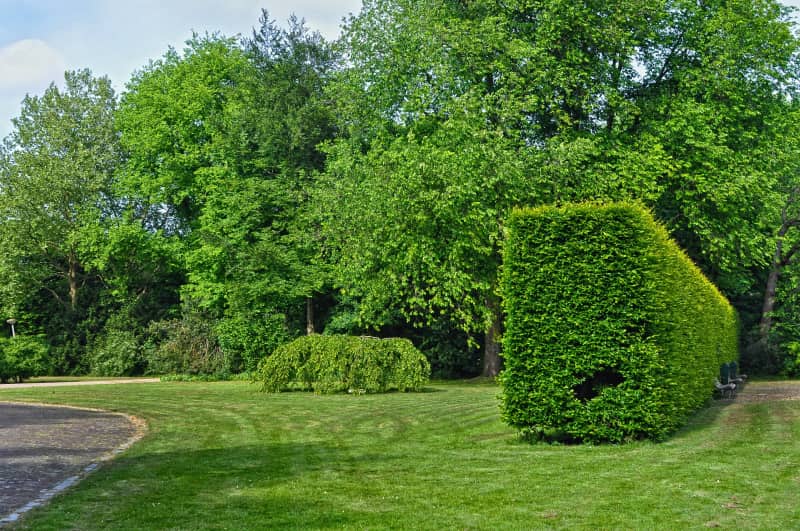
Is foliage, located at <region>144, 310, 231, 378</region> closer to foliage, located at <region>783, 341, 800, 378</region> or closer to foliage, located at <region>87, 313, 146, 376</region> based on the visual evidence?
foliage, located at <region>87, 313, 146, 376</region>

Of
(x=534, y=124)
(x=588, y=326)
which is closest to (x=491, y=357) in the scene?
(x=534, y=124)

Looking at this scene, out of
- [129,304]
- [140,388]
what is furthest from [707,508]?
[129,304]

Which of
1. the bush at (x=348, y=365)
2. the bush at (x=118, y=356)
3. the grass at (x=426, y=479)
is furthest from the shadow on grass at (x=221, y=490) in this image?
the bush at (x=118, y=356)

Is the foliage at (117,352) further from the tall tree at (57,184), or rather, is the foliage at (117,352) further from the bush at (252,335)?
the bush at (252,335)

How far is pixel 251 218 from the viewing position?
34688 millimetres

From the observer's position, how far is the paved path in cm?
868

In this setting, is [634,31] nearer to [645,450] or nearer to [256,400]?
[256,400]

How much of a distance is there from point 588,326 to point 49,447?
8.41 metres

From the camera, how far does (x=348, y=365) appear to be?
2264 centimetres

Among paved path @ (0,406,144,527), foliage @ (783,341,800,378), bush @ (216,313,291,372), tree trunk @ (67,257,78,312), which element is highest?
tree trunk @ (67,257,78,312)

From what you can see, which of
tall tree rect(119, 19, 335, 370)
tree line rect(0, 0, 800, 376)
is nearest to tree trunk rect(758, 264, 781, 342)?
tree line rect(0, 0, 800, 376)

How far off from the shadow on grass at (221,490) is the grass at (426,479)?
0.8 inches

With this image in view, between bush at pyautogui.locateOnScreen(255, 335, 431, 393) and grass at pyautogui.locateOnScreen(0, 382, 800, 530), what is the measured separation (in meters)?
6.63

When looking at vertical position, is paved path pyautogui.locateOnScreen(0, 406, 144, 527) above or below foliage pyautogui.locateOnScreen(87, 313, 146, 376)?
below
